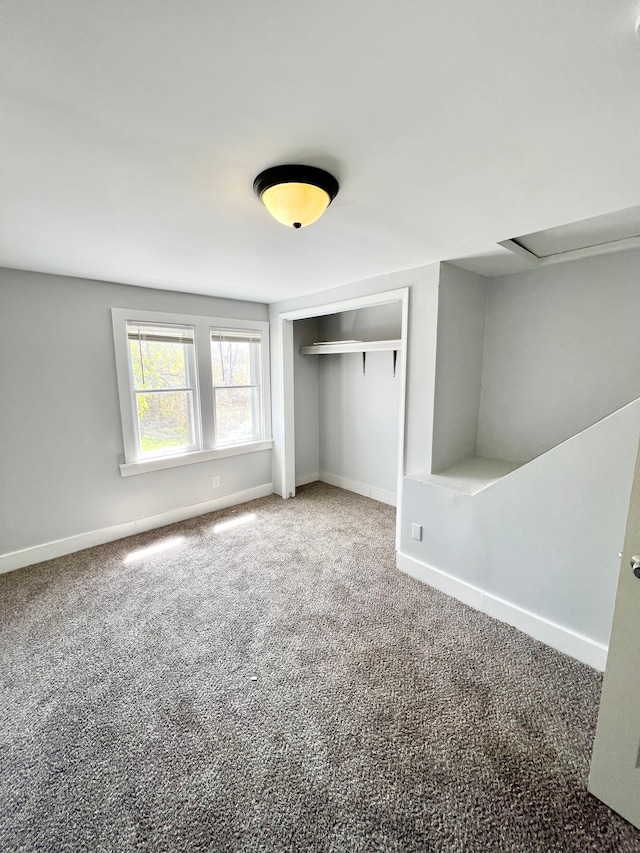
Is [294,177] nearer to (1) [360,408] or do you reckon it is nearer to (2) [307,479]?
(1) [360,408]

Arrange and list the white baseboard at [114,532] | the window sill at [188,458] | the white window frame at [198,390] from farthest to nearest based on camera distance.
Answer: the window sill at [188,458], the white window frame at [198,390], the white baseboard at [114,532]

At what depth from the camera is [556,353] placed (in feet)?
8.75

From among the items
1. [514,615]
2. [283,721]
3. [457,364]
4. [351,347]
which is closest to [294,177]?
[457,364]

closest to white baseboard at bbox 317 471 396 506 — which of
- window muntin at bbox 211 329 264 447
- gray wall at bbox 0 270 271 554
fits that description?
window muntin at bbox 211 329 264 447

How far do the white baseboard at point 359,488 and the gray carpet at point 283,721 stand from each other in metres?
1.56

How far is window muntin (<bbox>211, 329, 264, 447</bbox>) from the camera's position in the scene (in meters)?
3.84

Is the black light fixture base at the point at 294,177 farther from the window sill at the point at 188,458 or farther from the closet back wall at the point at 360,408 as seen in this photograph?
the window sill at the point at 188,458

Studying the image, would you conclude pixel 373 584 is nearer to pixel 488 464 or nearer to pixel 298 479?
pixel 488 464

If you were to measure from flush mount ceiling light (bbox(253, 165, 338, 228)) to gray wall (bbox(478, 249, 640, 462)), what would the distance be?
2081mm

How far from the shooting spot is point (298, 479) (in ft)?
15.7

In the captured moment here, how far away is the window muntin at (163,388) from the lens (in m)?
3.31

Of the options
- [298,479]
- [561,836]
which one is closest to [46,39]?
[561,836]

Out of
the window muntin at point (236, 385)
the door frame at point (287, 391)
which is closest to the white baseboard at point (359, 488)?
the door frame at point (287, 391)

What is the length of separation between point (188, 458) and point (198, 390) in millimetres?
724
